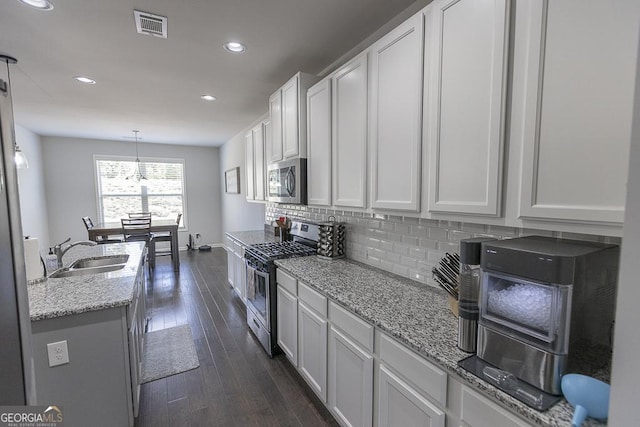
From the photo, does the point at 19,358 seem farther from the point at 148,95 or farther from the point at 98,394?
the point at 148,95

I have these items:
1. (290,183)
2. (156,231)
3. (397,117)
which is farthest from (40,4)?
(156,231)

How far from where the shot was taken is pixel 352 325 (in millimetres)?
1552

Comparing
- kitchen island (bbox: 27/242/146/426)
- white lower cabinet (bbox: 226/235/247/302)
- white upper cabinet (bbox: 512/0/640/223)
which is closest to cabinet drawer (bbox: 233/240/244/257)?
white lower cabinet (bbox: 226/235/247/302)

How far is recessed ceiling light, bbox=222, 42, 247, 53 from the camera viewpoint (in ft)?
7.39

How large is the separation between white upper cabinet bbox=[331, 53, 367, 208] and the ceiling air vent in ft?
4.01

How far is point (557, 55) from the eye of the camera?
94 cm

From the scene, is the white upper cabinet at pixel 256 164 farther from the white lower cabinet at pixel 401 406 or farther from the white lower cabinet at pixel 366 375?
the white lower cabinet at pixel 401 406

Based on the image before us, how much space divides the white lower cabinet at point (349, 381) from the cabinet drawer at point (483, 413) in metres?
0.51

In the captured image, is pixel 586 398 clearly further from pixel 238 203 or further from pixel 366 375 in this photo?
pixel 238 203

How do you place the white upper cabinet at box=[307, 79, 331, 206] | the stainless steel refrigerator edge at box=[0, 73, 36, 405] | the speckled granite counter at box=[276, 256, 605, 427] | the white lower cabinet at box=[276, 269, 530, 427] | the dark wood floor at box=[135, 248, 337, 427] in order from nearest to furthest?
the stainless steel refrigerator edge at box=[0, 73, 36, 405] → the speckled granite counter at box=[276, 256, 605, 427] → the white lower cabinet at box=[276, 269, 530, 427] → the dark wood floor at box=[135, 248, 337, 427] → the white upper cabinet at box=[307, 79, 331, 206]

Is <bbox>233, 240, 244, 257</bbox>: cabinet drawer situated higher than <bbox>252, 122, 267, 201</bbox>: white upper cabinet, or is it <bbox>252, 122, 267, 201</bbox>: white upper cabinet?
<bbox>252, 122, 267, 201</bbox>: white upper cabinet

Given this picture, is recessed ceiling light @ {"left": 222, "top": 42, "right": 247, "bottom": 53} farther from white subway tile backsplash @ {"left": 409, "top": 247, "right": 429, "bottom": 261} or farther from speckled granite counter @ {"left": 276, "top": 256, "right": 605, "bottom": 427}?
white subway tile backsplash @ {"left": 409, "top": 247, "right": 429, "bottom": 261}

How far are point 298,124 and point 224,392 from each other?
2.22 m

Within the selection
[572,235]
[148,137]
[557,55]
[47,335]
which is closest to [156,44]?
[47,335]
